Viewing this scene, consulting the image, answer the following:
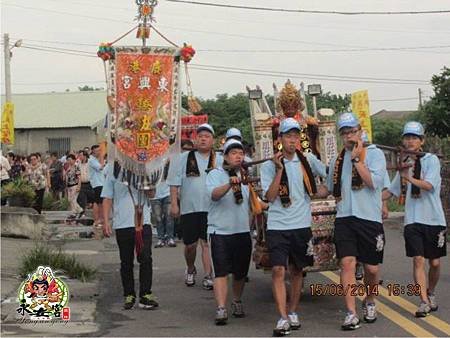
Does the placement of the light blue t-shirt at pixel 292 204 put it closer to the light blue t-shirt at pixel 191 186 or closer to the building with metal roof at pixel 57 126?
the light blue t-shirt at pixel 191 186

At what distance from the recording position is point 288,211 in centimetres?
694

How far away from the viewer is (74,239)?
15.4 meters

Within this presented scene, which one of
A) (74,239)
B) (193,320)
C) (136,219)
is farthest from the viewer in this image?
(74,239)

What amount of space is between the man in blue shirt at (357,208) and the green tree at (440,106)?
33.2ft

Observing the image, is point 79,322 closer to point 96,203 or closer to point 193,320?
point 193,320

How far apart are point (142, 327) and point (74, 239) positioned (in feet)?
28.0

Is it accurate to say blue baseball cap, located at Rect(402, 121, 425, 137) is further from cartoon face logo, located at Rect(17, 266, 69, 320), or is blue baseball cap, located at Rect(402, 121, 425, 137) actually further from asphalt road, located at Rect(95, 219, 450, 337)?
cartoon face logo, located at Rect(17, 266, 69, 320)

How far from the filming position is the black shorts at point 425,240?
7.60 m

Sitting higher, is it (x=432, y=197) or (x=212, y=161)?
(x=212, y=161)

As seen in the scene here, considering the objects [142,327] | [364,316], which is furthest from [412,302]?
[142,327]

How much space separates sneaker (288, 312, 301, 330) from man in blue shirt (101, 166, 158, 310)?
1.72 metres

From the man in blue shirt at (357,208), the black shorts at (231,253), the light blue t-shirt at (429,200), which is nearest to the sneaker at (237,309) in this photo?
the black shorts at (231,253)

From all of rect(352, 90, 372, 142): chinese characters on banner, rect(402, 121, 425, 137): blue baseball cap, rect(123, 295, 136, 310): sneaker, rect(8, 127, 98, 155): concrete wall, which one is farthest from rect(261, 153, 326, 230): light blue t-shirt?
rect(8, 127, 98, 155): concrete wall

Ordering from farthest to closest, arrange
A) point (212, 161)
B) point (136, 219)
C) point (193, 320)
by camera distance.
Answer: point (212, 161), point (136, 219), point (193, 320)
